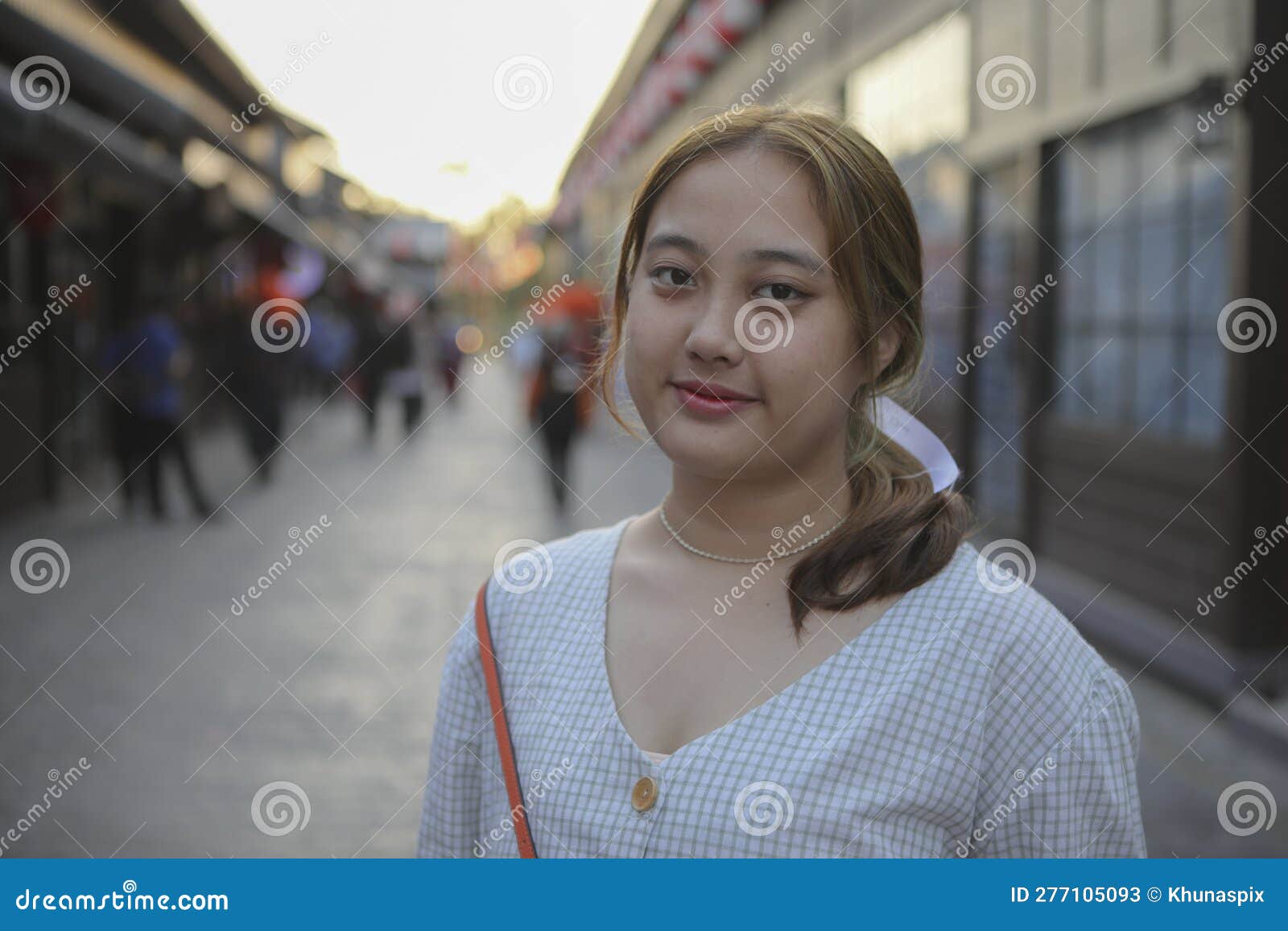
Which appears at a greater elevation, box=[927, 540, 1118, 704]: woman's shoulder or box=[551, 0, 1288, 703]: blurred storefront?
box=[551, 0, 1288, 703]: blurred storefront

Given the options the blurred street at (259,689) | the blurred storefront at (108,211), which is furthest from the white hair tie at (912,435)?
the blurred storefront at (108,211)

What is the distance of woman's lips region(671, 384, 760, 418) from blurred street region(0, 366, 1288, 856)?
575 mm

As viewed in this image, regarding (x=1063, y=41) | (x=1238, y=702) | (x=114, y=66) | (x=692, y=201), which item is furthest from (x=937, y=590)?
(x=114, y=66)

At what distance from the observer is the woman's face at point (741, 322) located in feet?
5.08

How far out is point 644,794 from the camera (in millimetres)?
1487

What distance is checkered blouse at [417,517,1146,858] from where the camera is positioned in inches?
56.7

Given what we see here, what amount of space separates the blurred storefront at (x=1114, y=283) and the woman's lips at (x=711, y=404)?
251 cm

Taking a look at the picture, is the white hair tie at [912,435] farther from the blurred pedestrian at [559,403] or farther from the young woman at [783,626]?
the blurred pedestrian at [559,403]

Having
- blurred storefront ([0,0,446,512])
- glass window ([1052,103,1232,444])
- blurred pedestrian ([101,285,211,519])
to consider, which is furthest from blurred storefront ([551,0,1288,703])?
blurred pedestrian ([101,285,211,519])

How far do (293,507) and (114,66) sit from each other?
4.00m

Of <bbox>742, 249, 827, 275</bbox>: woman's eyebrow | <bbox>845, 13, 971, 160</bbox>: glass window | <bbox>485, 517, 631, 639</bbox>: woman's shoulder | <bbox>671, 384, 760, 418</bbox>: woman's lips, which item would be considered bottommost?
<bbox>485, 517, 631, 639</bbox>: woman's shoulder

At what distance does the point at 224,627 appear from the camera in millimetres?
7324

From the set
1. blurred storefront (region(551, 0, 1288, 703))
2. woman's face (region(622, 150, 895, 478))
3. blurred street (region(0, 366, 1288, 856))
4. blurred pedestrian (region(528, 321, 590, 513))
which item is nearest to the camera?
woman's face (region(622, 150, 895, 478))

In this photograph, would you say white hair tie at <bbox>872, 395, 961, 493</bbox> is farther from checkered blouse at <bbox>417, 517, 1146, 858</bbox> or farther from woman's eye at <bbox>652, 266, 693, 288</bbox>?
woman's eye at <bbox>652, 266, 693, 288</bbox>
